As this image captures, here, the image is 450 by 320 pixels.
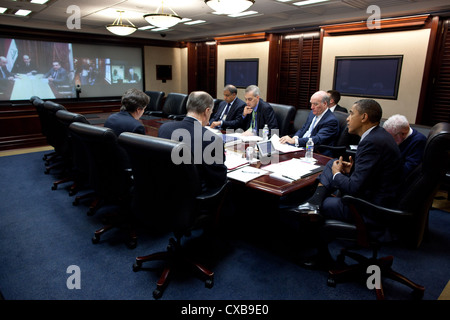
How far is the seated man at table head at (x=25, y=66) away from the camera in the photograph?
20.6ft

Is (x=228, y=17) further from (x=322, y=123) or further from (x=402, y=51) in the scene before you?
(x=322, y=123)

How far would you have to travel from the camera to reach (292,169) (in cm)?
216

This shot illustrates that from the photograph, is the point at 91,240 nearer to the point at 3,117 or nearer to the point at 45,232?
the point at 45,232

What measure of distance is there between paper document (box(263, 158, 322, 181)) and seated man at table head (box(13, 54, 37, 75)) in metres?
6.42

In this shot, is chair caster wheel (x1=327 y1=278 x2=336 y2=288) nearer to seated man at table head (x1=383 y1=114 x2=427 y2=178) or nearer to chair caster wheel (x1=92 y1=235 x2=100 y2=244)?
seated man at table head (x1=383 y1=114 x2=427 y2=178)

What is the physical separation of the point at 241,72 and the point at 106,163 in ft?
16.0

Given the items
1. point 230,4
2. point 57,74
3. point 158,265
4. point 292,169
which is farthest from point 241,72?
point 158,265

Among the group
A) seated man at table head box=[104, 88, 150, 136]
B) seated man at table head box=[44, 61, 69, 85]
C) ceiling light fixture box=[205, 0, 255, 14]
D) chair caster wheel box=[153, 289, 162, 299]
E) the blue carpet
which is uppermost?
ceiling light fixture box=[205, 0, 255, 14]

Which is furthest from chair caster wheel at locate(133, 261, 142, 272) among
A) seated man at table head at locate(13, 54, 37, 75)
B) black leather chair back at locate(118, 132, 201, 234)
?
seated man at table head at locate(13, 54, 37, 75)

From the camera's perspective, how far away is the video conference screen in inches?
245

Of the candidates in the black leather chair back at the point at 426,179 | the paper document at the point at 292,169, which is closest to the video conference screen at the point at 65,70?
the paper document at the point at 292,169

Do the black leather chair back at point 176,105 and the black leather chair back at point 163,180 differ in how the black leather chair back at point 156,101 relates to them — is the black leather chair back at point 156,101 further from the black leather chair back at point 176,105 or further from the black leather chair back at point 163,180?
the black leather chair back at point 163,180

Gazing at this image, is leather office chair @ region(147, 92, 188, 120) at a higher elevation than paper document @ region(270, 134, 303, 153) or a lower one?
higher
